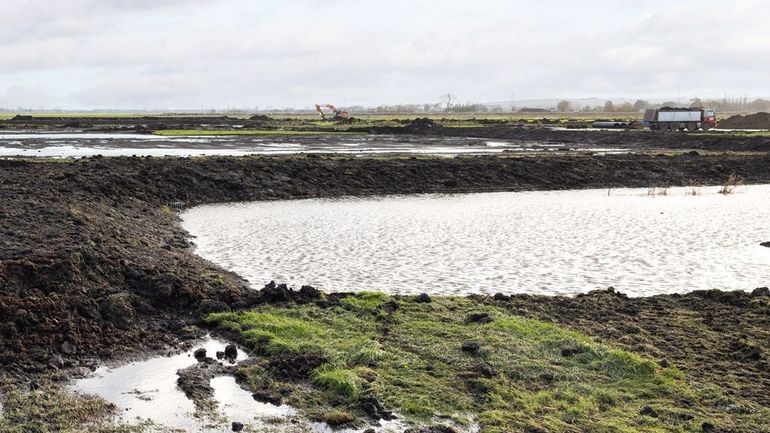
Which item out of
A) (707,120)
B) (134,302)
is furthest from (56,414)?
(707,120)

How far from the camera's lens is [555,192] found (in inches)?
1209

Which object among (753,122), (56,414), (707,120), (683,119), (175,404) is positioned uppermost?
(683,119)

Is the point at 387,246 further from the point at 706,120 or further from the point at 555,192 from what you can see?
the point at 706,120

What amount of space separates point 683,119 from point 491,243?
59.4 m

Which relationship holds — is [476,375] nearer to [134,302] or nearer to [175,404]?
[175,404]

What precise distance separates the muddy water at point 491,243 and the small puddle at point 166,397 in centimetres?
474

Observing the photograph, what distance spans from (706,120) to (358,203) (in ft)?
181

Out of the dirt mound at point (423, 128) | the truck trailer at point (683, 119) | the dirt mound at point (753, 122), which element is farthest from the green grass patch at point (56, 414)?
the dirt mound at point (753, 122)

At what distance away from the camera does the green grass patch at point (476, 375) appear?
767 cm

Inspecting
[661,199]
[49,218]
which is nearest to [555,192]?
[661,199]

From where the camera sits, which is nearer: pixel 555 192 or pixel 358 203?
pixel 358 203

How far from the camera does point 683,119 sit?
7088 centimetres

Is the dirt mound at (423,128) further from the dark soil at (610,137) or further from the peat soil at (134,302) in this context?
the peat soil at (134,302)

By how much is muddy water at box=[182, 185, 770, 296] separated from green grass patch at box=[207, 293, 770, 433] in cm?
283
